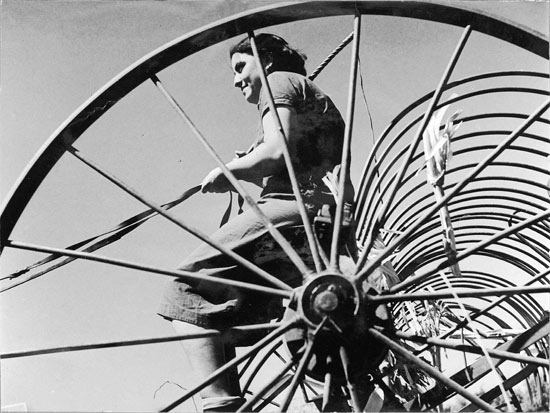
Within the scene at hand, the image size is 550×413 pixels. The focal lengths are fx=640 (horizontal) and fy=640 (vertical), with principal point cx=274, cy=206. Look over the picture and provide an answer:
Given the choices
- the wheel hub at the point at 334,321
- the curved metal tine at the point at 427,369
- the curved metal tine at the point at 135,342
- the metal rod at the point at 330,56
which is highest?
the metal rod at the point at 330,56

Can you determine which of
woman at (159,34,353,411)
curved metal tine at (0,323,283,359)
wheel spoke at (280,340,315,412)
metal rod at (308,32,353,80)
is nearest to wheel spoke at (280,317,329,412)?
wheel spoke at (280,340,315,412)

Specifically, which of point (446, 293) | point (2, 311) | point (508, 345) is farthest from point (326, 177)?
point (2, 311)

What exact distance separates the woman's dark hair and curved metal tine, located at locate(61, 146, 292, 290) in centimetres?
119

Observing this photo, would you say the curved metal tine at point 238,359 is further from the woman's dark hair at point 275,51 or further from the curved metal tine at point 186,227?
the woman's dark hair at point 275,51

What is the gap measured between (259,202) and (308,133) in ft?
1.63

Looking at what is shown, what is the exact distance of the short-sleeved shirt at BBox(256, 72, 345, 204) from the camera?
361 centimetres

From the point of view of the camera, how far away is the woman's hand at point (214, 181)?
3445mm

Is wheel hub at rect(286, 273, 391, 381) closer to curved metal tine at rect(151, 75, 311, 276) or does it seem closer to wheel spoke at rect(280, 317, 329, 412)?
wheel spoke at rect(280, 317, 329, 412)

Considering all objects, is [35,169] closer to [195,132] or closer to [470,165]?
[195,132]

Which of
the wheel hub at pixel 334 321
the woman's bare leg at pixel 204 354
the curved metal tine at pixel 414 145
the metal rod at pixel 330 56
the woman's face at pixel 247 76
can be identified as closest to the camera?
the wheel hub at pixel 334 321

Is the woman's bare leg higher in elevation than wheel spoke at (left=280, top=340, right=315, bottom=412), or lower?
higher

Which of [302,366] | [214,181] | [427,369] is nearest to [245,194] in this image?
[214,181]

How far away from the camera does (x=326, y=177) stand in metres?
3.81

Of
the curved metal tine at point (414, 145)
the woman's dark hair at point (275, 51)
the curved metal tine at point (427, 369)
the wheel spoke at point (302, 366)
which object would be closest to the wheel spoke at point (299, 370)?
the wheel spoke at point (302, 366)
